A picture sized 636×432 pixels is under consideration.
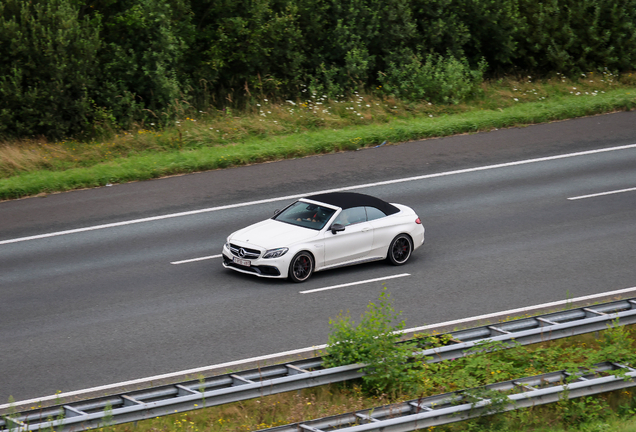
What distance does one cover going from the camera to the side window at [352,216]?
14484mm

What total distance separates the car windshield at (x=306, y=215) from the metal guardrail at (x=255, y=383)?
467 cm

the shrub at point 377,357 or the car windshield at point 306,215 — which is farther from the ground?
the car windshield at point 306,215

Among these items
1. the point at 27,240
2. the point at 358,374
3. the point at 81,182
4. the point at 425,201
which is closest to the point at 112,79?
the point at 81,182

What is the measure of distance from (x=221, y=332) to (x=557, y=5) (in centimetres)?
2161

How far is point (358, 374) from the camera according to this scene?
947 centimetres

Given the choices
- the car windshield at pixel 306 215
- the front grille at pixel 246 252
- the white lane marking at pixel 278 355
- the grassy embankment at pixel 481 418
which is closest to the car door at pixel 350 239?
the car windshield at pixel 306 215

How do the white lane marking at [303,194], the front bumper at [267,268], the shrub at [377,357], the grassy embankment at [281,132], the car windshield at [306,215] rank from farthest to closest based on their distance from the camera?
the grassy embankment at [281,132]
the white lane marking at [303,194]
the car windshield at [306,215]
the front bumper at [267,268]
the shrub at [377,357]

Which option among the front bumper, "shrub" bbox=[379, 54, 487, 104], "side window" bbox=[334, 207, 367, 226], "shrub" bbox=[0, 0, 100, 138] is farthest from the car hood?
"shrub" bbox=[379, 54, 487, 104]

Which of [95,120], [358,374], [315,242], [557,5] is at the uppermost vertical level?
[557,5]

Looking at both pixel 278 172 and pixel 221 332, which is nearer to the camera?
pixel 221 332

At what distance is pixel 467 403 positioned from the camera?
861 cm

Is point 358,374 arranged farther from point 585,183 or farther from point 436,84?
point 436,84

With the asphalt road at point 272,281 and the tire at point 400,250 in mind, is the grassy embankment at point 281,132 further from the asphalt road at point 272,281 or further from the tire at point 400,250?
the tire at point 400,250

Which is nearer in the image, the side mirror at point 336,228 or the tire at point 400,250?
the side mirror at point 336,228
